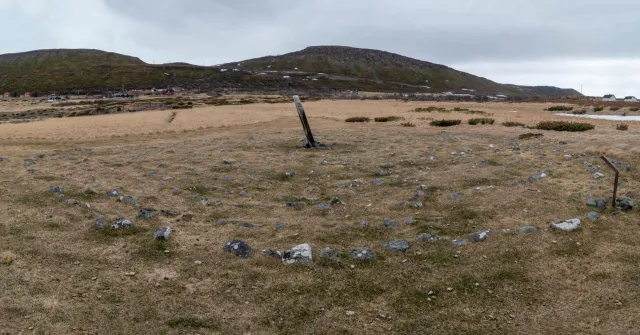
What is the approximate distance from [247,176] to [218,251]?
8793 millimetres

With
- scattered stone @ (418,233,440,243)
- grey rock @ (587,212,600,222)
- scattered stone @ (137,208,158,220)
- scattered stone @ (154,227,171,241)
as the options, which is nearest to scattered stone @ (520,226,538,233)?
grey rock @ (587,212,600,222)

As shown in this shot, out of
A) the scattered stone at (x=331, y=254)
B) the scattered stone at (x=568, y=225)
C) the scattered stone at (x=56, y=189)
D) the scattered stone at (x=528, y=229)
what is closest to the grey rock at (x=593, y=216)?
the scattered stone at (x=568, y=225)

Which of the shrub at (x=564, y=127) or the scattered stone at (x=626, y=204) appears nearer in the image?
the scattered stone at (x=626, y=204)

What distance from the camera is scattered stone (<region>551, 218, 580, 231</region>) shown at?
12.2m

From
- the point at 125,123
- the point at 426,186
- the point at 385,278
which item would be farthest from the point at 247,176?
the point at 125,123

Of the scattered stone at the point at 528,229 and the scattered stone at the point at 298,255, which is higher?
the scattered stone at the point at 528,229

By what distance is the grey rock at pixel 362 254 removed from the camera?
11375mm

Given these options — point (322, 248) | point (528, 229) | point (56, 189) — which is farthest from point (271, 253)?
point (56, 189)

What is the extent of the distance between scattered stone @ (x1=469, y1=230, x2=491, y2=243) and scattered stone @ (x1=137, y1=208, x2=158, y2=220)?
1001cm

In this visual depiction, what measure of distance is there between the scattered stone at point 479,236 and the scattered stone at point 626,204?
461cm

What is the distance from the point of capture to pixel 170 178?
1953 cm

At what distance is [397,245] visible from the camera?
12.0 m

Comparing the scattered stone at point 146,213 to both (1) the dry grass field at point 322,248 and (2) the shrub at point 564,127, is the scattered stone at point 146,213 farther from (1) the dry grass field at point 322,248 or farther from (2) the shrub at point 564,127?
(2) the shrub at point 564,127

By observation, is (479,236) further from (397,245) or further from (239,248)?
(239,248)
